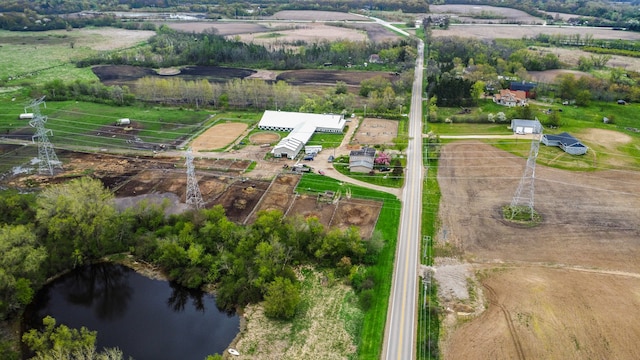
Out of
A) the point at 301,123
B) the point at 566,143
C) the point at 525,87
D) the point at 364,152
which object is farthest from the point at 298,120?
the point at 525,87

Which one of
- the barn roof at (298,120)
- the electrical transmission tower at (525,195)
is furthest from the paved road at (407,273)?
the barn roof at (298,120)

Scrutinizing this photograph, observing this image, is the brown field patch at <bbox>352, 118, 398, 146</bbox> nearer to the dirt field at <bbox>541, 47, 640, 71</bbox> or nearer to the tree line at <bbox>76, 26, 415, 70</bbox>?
the tree line at <bbox>76, 26, 415, 70</bbox>

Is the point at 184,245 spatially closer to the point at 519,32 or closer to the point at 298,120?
the point at 298,120

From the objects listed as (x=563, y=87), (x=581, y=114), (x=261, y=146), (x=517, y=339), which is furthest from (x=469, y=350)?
(x=563, y=87)

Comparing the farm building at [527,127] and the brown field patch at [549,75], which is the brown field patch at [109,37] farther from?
the brown field patch at [549,75]

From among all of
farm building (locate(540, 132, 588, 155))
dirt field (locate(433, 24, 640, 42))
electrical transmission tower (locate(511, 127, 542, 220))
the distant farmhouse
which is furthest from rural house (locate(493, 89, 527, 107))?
dirt field (locate(433, 24, 640, 42))

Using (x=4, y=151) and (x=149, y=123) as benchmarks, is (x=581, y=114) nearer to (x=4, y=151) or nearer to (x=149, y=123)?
(x=149, y=123)
